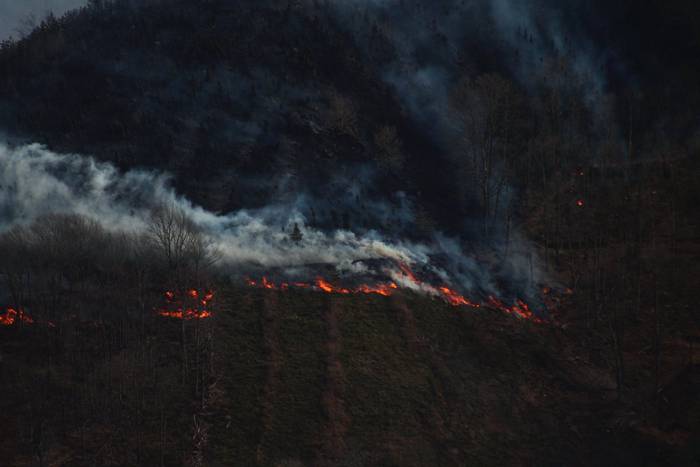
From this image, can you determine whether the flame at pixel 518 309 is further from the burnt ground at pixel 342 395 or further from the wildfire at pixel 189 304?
the wildfire at pixel 189 304

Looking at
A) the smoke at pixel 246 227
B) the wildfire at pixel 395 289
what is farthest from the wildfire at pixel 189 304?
the smoke at pixel 246 227

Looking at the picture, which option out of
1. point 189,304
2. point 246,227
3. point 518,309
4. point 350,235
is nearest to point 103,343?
point 189,304

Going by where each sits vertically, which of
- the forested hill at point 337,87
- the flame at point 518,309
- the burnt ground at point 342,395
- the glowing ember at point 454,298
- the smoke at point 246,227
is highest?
the forested hill at point 337,87

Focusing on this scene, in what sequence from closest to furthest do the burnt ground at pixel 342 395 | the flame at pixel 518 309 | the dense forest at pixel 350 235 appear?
the burnt ground at pixel 342 395 < the dense forest at pixel 350 235 < the flame at pixel 518 309

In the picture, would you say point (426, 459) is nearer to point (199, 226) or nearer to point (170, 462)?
point (170, 462)

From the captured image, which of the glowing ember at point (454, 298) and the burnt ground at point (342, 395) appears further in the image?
the glowing ember at point (454, 298)

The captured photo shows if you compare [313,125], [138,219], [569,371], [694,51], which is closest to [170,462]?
[569,371]
